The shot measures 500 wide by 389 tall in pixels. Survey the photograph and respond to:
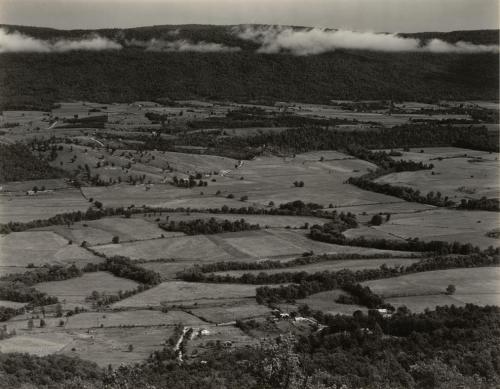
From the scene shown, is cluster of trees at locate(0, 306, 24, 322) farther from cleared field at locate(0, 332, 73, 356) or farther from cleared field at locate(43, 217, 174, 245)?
cleared field at locate(43, 217, 174, 245)

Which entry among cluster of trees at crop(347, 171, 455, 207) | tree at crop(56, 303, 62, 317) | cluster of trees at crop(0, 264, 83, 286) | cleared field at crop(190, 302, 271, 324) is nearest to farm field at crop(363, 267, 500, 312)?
cleared field at crop(190, 302, 271, 324)

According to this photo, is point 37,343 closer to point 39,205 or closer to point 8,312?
point 8,312

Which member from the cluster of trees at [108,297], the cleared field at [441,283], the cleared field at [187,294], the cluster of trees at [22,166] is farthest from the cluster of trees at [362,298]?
the cluster of trees at [22,166]

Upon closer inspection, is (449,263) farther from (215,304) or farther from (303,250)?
(215,304)

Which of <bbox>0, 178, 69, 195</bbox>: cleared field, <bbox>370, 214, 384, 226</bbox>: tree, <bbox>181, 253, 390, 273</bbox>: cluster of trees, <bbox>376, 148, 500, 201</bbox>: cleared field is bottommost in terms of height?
<bbox>0, 178, 69, 195</bbox>: cleared field

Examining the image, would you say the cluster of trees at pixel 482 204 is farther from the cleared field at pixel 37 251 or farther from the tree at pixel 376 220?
the cleared field at pixel 37 251

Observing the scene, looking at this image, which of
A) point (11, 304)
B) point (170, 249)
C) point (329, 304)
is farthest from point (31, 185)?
point (329, 304)
